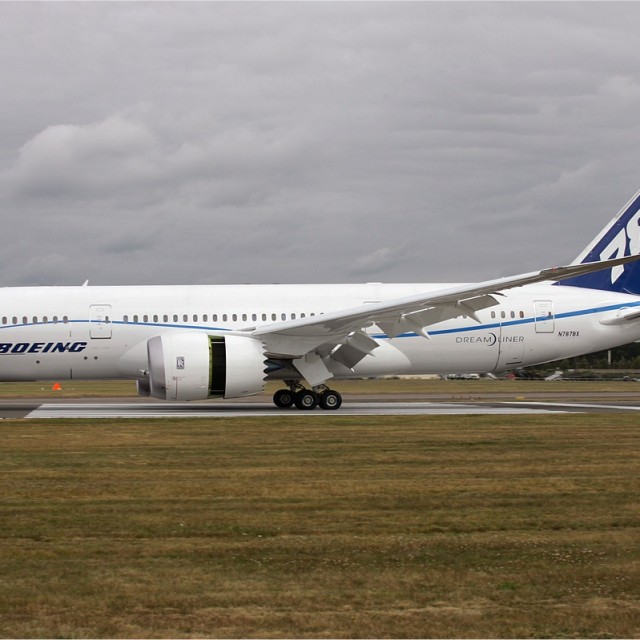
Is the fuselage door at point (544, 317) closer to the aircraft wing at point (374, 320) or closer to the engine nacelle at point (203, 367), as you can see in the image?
the aircraft wing at point (374, 320)

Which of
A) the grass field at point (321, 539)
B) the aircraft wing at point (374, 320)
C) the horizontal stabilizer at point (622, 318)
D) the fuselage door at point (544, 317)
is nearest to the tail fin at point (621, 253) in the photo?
the horizontal stabilizer at point (622, 318)

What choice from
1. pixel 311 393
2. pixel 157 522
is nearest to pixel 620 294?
pixel 311 393

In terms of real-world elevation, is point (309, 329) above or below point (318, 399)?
above

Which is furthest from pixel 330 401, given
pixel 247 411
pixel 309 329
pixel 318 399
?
pixel 309 329

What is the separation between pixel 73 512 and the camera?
9.48m

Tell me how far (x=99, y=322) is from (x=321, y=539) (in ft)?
57.5

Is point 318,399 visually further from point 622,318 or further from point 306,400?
point 622,318

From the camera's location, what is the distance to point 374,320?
23.0m

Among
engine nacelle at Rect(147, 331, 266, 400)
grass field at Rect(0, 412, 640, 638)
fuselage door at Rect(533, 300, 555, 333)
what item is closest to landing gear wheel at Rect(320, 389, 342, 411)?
engine nacelle at Rect(147, 331, 266, 400)

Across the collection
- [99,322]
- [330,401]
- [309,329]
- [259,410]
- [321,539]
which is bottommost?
[321,539]

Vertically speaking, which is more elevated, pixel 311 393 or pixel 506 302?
pixel 506 302

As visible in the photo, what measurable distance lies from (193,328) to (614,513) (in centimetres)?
1701

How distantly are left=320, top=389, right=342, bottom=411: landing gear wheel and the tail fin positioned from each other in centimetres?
785

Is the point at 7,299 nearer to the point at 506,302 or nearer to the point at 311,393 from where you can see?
the point at 311,393
